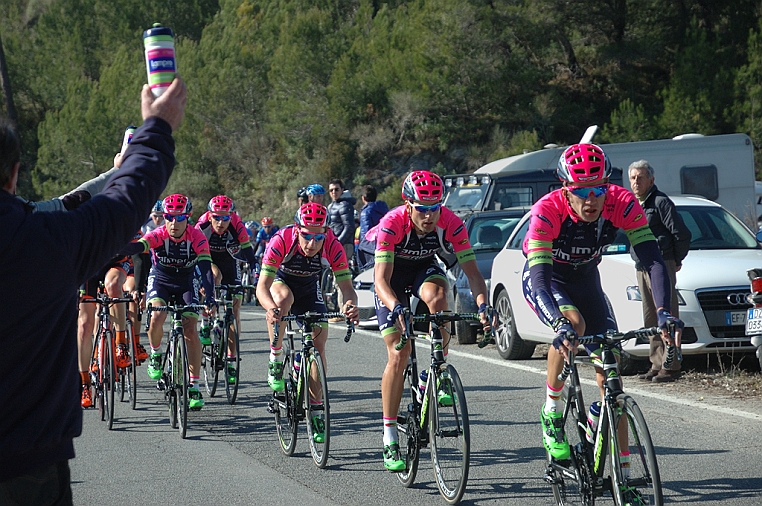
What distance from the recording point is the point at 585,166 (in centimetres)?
565

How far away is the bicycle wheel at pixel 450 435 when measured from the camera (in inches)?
235

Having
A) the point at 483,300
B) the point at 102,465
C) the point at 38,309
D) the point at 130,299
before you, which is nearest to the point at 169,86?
the point at 38,309

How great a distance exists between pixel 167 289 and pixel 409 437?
14.8ft

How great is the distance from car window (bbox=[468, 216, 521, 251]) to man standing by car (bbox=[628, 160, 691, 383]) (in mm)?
5045

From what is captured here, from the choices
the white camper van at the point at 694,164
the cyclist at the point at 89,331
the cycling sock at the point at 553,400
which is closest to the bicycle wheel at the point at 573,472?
the cycling sock at the point at 553,400

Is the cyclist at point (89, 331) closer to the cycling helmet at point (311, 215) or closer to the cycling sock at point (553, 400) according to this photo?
the cycling helmet at point (311, 215)

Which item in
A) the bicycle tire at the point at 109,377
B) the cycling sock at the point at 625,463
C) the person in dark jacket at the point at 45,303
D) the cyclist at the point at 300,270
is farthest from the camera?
the bicycle tire at the point at 109,377

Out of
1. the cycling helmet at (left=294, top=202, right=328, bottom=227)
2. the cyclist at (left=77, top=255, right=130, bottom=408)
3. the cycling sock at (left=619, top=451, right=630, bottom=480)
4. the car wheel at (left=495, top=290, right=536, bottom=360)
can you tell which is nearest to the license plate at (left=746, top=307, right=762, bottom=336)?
the cycling sock at (left=619, top=451, right=630, bottom=480)

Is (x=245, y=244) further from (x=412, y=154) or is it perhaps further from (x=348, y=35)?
(x=348, y=35)

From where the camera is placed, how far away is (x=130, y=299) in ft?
31.6

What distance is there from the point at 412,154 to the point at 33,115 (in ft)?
107

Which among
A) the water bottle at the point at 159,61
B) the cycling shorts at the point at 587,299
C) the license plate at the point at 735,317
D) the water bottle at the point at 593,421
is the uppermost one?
the water bottle at the point at 159,61

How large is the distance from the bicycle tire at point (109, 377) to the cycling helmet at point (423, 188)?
4.06 meters

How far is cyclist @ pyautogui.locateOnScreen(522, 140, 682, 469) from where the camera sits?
18.2ft
